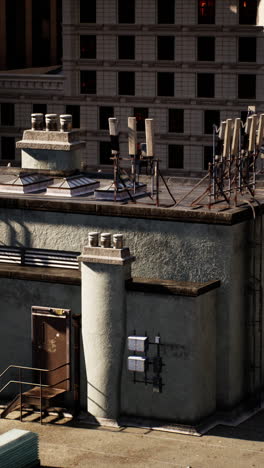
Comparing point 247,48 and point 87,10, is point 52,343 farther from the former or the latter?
point 87,10

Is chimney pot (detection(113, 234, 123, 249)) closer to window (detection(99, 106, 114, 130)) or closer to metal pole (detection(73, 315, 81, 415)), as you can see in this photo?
metal pole (detection(73, 315, 81, 415))

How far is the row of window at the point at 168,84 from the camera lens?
104688 millimetres

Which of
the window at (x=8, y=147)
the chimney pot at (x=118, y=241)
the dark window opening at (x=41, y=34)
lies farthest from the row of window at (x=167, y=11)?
the chimney pot at (x=118, y=241)

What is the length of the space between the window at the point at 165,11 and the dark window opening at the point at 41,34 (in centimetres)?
2036

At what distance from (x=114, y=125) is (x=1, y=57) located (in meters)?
65.0

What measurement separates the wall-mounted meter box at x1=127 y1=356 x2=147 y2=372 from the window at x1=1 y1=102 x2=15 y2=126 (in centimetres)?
6442

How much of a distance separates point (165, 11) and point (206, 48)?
14.3ft

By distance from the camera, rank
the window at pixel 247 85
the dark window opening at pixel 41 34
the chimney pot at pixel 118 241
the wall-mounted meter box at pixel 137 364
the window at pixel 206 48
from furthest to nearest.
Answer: the dark window opening at pixel 41 34 < the window at pixel 206 48 < the window at pixel 247 85 < the wall-mounted meter box at pixel 137 364 < the chimney pot at pixel 118 241

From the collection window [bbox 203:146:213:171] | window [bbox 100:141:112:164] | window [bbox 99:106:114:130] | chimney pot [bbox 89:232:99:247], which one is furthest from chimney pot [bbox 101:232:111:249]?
window [bbox 100:141:112:164]

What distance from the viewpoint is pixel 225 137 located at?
179ft

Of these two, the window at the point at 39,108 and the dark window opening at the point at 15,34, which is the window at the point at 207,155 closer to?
the window at the point at 39,108

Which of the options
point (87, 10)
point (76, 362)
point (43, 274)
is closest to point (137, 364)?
point (76, 362)

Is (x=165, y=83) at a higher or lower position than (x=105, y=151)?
higher

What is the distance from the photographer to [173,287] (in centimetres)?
5028
